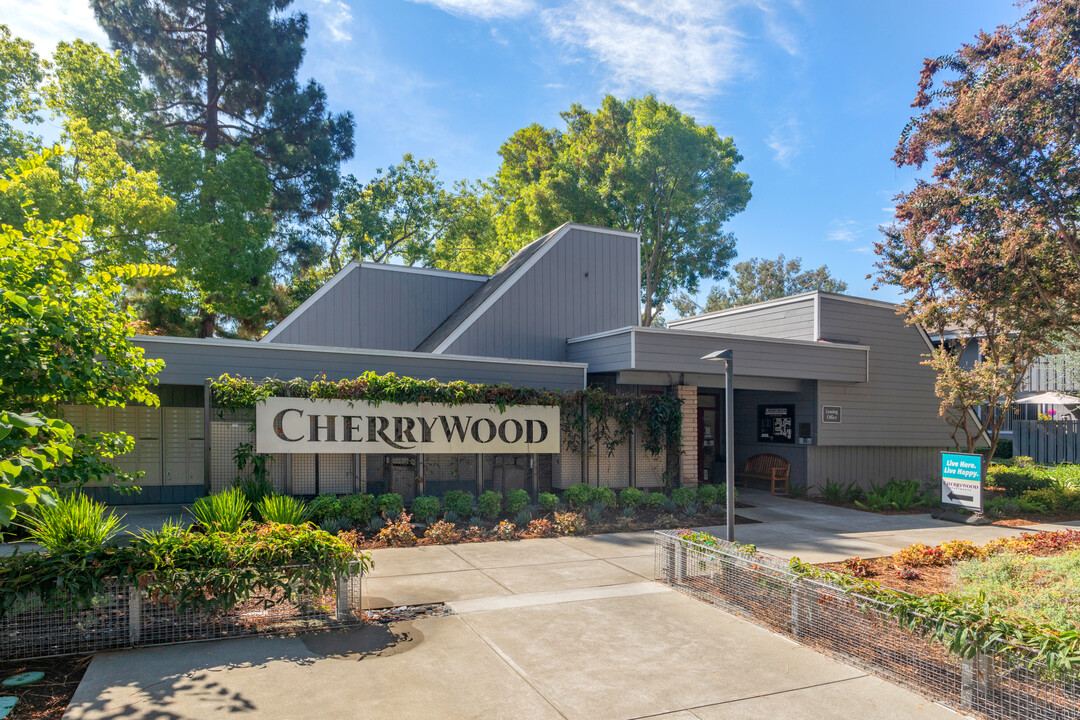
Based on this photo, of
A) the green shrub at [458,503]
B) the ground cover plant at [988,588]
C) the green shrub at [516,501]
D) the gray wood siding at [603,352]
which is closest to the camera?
the ground cover plant at [988,588]

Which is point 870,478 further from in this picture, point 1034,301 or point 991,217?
point 991,217

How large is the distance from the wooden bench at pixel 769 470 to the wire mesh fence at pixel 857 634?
942 centimetres

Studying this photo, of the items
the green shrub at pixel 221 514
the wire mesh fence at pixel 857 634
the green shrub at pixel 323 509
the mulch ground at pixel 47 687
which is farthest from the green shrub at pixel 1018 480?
the mulch ground at pixel 47 687

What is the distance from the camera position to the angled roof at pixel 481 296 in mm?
15273

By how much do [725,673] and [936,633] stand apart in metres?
1.59

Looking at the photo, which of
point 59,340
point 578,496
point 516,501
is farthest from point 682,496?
point 59,340

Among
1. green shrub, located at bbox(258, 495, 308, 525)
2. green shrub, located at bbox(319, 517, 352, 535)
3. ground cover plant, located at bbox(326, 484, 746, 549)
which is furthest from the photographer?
ground cover plant, located at bbox(326, 484, 746, 549)

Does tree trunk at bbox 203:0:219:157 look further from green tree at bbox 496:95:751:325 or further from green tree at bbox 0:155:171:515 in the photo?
green tree at bbox 0:155:171:515

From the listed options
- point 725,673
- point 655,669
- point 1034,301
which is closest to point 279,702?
point 655,669

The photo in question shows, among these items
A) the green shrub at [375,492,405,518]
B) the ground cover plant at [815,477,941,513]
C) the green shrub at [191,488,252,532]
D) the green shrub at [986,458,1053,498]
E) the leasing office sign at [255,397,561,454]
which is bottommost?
the ground cover plant at [815,477,941,513]

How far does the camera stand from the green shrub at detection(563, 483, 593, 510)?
1223cm

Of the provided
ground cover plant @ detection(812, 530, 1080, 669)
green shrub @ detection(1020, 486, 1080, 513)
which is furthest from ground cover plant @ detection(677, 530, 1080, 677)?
green shrub @ detection(1020, 486, 1080, 513)

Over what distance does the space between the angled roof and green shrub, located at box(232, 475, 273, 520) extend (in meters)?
4.87

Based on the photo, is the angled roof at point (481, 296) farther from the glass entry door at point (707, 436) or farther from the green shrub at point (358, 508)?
the glass entry door at point (707, 436)
